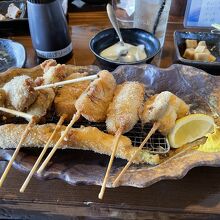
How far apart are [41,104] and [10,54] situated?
0.83 m

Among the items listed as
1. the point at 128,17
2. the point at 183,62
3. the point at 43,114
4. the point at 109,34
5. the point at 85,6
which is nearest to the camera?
the point at 43,114

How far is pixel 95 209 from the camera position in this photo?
1119 mm

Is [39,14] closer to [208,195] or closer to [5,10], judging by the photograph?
[5,10]

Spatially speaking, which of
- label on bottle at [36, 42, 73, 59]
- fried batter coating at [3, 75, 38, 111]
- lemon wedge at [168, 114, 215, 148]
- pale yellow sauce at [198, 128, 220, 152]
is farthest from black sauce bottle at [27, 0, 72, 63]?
pale yellow sauce at [198, 128, 220, 152]

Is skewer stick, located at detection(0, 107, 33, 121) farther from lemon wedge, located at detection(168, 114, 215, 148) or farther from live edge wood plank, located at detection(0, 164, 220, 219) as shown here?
lemon wedge, located at detection(168, 114, 215, 148)

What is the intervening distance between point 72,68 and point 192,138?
2.44 ft

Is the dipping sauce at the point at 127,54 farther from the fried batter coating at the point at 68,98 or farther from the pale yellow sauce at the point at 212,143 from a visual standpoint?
the pale yellow sauce at the point at 212,143

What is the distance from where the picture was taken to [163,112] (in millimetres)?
1157

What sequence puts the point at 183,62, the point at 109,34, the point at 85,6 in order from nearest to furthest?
the point at 183,62, the point at 109,34, the point at 85,6

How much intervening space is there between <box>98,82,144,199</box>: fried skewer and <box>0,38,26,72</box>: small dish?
77 cm

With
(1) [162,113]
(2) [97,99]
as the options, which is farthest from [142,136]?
(2) [97,99]

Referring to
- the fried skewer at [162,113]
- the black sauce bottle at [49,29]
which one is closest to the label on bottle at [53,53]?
the black sauce bottle at [49,29]

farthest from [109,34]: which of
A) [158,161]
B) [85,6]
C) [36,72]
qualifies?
[158,161]

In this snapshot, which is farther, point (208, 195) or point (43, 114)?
point (43, 114)
